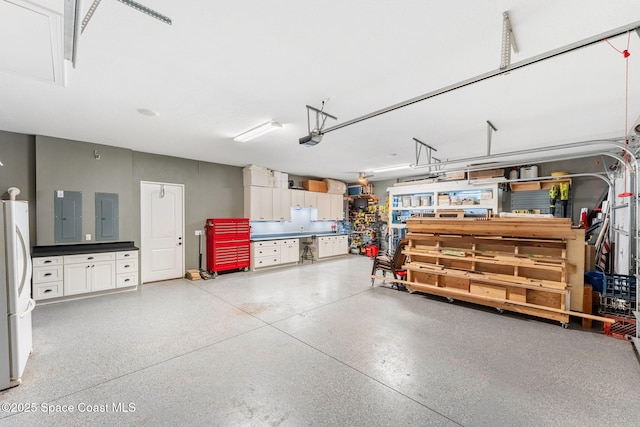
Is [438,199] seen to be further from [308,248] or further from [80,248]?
[80,248]

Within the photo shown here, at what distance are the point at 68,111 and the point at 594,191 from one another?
980cm

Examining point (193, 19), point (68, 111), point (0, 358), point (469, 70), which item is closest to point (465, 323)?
point (469, 70)

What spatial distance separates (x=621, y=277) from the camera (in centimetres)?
345

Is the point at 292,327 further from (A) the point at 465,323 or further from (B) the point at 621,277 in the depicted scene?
(B) the point at 621,277

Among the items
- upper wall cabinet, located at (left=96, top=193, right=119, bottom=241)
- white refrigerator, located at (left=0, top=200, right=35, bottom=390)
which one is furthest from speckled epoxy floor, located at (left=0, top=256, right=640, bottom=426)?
upper wall cabinet, located at (left=96, top=193, right=119, bottom=241)

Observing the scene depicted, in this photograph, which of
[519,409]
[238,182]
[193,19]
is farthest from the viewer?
[238,182]

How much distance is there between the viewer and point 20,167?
14.4ft

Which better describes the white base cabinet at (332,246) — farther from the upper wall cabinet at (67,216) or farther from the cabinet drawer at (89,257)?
the upper wall cabinet at (67,216)

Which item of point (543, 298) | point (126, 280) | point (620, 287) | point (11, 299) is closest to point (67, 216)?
point (126, 280)

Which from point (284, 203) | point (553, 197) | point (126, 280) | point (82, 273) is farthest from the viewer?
point (284, 203)

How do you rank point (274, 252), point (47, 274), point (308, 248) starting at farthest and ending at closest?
point (308, 248)
point (274, 252)
point (47, 274)

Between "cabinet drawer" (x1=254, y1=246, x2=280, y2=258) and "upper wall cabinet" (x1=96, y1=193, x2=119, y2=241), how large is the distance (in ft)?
10.1

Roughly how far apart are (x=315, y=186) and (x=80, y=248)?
6.21 m

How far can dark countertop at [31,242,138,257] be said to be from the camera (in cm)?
431
